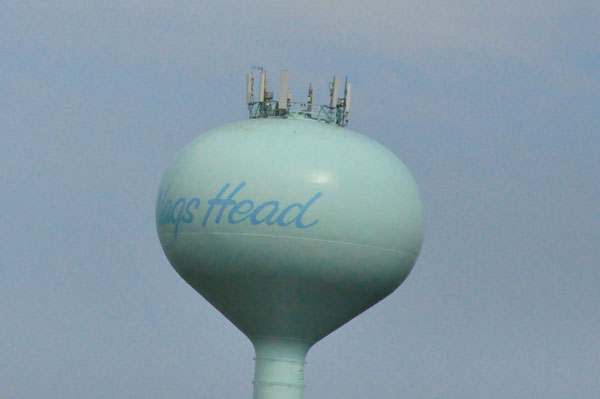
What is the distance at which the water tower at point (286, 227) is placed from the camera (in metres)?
29.8

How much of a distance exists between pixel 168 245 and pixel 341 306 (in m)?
3.82

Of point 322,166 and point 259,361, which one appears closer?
point 322,166

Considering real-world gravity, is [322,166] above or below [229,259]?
above

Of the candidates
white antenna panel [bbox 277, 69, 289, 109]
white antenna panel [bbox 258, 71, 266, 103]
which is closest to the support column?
white antenna panel [bbox 277, 69, 289, 109]

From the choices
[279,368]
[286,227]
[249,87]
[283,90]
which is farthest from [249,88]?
[279,368]

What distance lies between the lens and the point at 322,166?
98.5 feet

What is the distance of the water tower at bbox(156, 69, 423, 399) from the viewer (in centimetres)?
2978

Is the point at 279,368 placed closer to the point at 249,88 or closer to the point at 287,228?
the point at 287,228

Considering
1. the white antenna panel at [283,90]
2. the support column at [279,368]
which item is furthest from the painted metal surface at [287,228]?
the white antenna panel at [283,90]

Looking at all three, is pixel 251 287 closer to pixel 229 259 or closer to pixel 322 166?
pixel 229 259

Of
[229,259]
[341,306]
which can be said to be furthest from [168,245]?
[341,306]

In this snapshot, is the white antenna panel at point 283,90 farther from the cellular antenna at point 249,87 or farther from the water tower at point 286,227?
the cellular antenna at point 249,87

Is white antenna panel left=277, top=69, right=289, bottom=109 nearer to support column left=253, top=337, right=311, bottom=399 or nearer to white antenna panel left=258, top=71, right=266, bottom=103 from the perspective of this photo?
white antenna panel left=258, top=71, right=266, bottom=103

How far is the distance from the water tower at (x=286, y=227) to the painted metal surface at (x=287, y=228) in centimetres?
3
